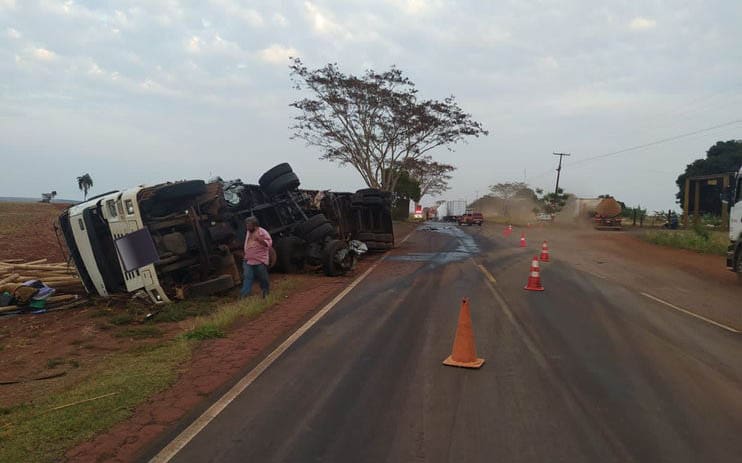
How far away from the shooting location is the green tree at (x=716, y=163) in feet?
187

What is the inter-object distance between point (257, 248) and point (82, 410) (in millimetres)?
6019

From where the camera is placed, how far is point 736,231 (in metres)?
15.6

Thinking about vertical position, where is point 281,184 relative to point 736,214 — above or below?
above

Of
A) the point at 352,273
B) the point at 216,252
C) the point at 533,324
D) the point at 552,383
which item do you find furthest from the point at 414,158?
the point at 552,383

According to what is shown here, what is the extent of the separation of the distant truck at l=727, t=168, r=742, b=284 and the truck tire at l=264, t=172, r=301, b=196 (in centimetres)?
1174

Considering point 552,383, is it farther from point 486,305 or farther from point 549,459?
point 486,305

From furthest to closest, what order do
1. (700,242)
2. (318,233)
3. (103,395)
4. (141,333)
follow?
(700,242) < (318,233) < (141,333) < (103,395)

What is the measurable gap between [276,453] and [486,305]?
7011 mm

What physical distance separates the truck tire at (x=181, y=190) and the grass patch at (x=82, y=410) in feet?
15.5

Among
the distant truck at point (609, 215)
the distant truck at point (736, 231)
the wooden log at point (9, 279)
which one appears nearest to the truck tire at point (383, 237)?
the distant truck at point (736, 231)

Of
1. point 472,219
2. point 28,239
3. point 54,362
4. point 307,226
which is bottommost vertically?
point 54,362

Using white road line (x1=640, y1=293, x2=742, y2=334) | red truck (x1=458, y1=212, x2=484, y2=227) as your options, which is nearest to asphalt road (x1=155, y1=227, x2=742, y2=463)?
white road line (x1=640, y1=293, x2=742, y2=334)

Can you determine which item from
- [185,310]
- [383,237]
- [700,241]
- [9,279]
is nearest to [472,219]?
[700,241]

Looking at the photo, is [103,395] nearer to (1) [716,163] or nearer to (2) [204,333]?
(2) [204,333]
